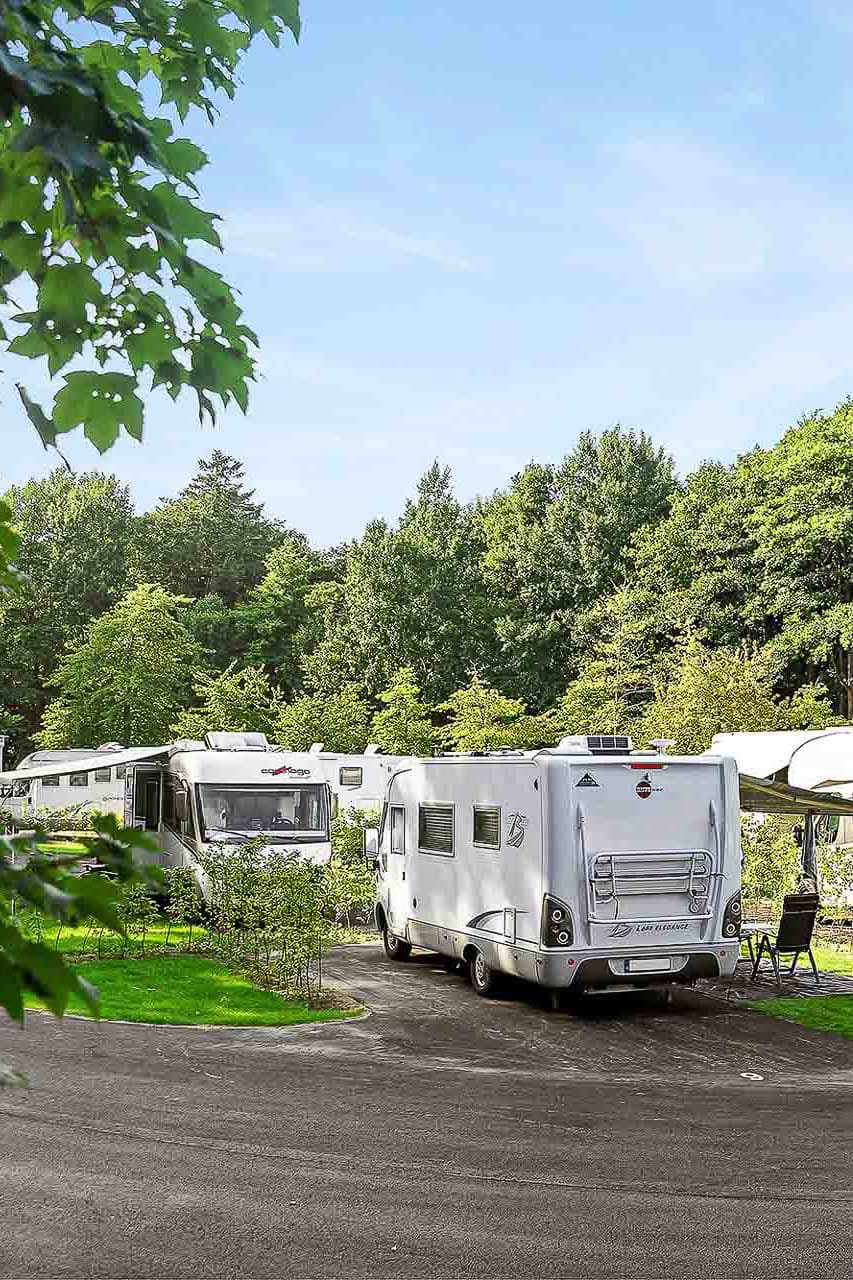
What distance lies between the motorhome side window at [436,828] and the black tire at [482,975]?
1231mm

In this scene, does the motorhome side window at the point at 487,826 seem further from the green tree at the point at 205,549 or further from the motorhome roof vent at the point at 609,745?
the green tree at the point at 205,549

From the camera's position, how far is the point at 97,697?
43.6 metres

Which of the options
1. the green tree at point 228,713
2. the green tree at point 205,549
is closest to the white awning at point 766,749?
the green tree at point 228,713

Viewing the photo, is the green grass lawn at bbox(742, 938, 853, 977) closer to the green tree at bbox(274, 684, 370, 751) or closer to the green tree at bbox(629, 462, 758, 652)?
the green tree at bbox(274, 684, 370, 751)

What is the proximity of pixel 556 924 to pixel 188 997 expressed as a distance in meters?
3.97

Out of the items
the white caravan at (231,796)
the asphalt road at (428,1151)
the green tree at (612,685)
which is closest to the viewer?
the asphalt road at (428,1151)

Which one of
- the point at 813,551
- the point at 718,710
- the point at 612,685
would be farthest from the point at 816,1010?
the point at 813,551

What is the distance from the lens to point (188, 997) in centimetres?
1347

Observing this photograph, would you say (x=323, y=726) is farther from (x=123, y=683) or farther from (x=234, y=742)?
(x=234, y=742)

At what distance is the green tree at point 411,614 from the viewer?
53969 mm

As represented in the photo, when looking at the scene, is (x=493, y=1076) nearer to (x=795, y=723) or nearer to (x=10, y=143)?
(x=10, y=143)

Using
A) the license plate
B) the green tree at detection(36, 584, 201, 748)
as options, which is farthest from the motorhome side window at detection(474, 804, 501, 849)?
the green tree at detection(36, 584, 201, 748)

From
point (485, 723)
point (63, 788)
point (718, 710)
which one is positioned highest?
point (485, 723)

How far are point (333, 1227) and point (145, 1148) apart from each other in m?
1.75
